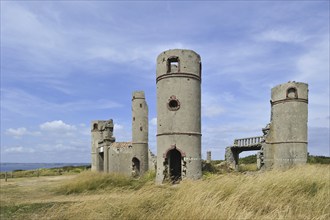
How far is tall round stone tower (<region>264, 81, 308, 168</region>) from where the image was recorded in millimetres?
21172

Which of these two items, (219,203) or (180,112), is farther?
(180,112)

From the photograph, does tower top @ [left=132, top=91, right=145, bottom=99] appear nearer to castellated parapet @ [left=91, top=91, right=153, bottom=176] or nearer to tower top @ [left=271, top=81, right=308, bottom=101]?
castellated parapet @ [left=91, top=91, right=153, bottom=176]

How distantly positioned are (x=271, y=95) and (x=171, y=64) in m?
8.45

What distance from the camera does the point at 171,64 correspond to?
19.0 m

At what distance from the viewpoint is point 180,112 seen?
60.1 ft

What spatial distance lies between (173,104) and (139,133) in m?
9.28

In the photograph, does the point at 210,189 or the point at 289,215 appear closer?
the point at 289,215

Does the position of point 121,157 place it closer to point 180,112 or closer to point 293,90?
point 180,112

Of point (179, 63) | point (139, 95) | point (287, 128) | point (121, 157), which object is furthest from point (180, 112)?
point (121, 157)

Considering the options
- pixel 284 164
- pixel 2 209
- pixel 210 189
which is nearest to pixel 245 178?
pixel 210 189

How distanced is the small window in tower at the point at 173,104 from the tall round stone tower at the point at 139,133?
919 centimetres

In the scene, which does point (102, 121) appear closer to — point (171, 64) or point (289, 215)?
point (171, 64)

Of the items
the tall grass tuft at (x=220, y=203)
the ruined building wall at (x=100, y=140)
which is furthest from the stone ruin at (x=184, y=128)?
the tall grass tuft at (x=220, y=203)

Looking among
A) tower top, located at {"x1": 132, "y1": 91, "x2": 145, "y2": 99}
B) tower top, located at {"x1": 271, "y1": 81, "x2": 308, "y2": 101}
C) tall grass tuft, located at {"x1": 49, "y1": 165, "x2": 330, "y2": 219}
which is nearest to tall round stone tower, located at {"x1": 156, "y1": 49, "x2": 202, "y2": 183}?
tower top, located at {"x1": 271, "y1": 81, "x2": 308, "y2": 101}
